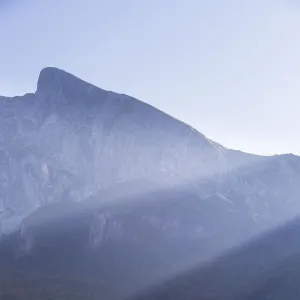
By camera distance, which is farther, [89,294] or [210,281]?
[210,281]

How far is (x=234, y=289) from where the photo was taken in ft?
595

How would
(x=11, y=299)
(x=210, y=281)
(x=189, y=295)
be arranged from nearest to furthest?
(x=11, y=299) < (x=189, y=295) < (x=210, y=281)

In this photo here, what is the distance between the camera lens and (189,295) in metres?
176

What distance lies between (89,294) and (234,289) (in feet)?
187

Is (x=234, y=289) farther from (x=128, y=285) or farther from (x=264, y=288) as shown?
(x=128, y=285)

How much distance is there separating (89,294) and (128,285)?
75.6ft

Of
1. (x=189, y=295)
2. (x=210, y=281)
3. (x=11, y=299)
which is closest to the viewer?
(x=11, y=299)

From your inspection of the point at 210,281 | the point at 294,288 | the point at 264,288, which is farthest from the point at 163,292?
the point at 294,288

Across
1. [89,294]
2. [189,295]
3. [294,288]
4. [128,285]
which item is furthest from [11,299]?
[294,288]

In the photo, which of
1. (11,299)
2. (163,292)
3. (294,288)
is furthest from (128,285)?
(294,288)

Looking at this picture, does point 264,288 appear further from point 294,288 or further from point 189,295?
point 189,295

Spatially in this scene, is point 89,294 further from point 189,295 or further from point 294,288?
point 294,288

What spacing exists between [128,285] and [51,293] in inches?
1348

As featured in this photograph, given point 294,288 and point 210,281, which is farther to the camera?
point 210,281
